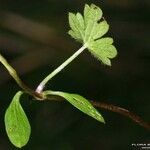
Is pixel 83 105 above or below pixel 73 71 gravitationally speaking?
above

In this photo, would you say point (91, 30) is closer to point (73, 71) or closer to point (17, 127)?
point (17, 127)

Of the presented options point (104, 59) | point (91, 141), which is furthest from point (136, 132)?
point (104, 59)

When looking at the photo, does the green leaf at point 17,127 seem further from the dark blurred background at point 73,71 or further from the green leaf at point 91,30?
the dark blurred background at point 73,71

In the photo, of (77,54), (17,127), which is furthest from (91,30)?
(17,127)

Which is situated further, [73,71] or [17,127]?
[73,71]

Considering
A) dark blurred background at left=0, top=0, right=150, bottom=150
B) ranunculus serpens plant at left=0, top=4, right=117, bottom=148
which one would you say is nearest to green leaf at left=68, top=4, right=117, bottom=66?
ranunculus serpens plant at left=0, top=4, right=117, bottom=148

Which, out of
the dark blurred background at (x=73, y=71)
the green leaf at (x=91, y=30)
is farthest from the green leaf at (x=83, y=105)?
the dark blurred background at (x=73, y=71)

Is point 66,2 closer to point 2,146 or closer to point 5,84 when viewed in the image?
point 5,84

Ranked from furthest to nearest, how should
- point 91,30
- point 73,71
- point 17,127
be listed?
1. point 73,71
2. point 91,30
3. point 17,127

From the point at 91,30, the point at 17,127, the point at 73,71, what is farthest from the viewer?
the point at 73,71
